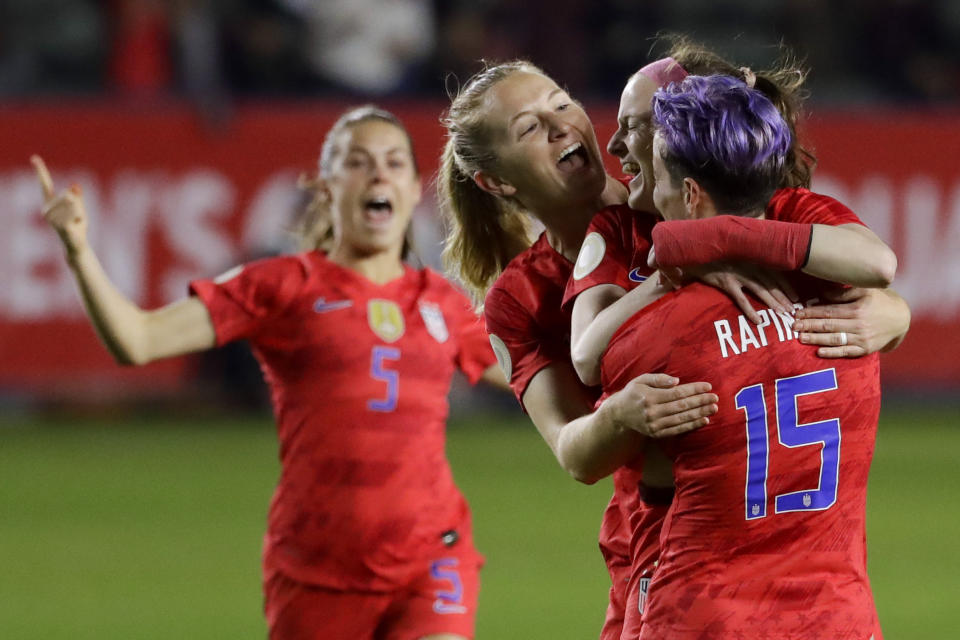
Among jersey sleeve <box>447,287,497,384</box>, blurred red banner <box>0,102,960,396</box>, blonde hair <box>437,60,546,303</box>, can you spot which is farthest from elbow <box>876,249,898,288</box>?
blurred red banner <box>0,102,960,396</box>

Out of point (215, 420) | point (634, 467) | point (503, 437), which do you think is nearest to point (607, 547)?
point (634, 467)

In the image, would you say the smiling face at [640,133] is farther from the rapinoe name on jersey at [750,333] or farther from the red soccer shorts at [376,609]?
the red soccer shorts at [376,609]

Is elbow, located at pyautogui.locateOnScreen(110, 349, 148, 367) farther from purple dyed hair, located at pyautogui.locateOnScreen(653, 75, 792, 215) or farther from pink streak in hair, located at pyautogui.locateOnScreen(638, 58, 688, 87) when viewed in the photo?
purple dyed hair, located at pyautogui.locateOnScreen(653, 75, 792, 215)

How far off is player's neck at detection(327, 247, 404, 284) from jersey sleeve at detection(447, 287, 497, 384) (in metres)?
0.22

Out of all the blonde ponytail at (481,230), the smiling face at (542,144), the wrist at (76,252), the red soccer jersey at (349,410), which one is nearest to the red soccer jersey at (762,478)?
the smiling face at (542,144)

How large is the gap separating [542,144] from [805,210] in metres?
0.88

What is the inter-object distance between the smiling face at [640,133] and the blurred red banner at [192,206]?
798 centimetres

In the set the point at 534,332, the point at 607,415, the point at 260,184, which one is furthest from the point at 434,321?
the point at 260,184

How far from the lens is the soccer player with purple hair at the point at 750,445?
2748 millimetres

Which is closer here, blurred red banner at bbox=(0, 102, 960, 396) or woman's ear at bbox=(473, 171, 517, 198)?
woman's ear at bbox=(473, 171, 517, 198)

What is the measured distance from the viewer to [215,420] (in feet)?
39.1

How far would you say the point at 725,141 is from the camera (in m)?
2.76

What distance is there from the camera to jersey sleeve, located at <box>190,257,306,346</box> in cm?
474

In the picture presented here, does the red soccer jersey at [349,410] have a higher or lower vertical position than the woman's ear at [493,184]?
lower
